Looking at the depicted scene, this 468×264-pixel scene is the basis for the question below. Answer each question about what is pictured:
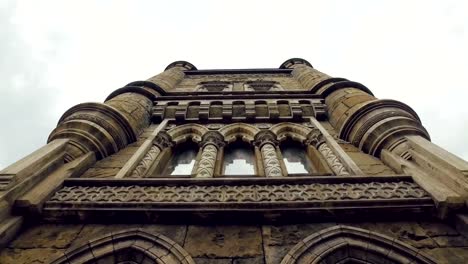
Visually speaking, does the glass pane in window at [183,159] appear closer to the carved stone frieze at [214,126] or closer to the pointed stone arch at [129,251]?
the carved stone frieze at [214,126]

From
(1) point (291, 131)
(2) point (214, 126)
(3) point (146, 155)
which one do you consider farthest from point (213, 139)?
(1) point (291, 131)

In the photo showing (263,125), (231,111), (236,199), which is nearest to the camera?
(236,199)

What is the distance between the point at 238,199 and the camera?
14.0ft

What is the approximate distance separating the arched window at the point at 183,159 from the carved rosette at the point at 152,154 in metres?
0.28

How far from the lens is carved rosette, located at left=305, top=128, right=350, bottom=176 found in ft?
18.6

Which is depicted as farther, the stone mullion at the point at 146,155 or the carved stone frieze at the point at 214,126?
the carved stone frieze at the point at 214,126

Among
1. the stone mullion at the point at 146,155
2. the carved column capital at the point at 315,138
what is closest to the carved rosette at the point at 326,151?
the carved column capital at the point at 315,138

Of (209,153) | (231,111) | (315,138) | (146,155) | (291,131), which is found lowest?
(146,155)

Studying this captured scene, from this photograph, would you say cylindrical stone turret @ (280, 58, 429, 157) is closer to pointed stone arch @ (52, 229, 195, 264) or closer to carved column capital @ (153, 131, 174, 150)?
carved column capital @ (153, 131, 174, 150)

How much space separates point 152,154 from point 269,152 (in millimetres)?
2351

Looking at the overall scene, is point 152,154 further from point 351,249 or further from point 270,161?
point 351,249

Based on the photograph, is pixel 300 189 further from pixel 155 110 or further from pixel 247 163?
pixel 155 110

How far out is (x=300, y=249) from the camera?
3.50 meters

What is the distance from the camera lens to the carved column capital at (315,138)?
23.1ft
